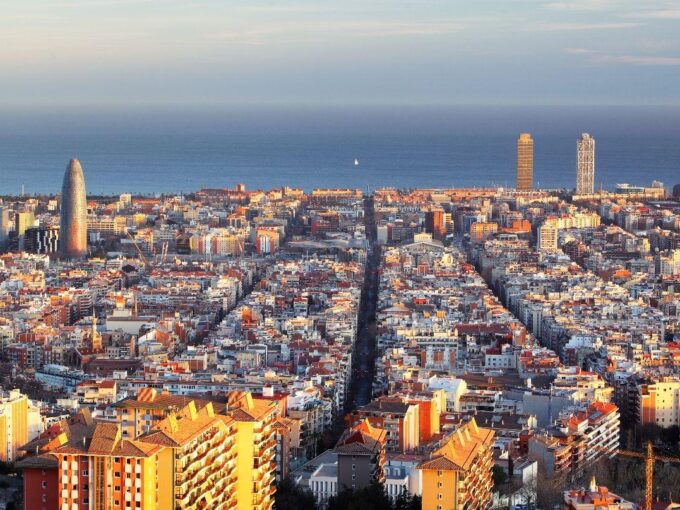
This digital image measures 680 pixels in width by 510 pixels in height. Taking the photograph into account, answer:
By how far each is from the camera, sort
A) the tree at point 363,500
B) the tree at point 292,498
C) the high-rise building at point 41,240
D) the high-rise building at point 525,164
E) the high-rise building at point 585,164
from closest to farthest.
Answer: the tree at point 363,500 < the tree at point 292,498 < the high-rise building at point 41,240 < the high-rise building at point 585,164 < the high-rise building at point 525,164

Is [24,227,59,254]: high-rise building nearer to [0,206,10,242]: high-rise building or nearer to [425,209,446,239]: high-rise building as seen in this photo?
[0,206,10,242]: high-rise building

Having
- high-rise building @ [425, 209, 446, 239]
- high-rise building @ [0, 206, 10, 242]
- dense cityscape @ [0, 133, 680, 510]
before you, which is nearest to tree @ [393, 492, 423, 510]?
dense cityscape @ [0, 133, 680, 510]

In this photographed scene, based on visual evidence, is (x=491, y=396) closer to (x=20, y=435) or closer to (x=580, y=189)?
(x=20, y=435)

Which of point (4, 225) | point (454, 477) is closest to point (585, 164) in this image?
point (4, 225)

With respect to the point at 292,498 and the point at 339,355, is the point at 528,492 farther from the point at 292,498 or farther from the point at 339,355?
the point at 339,355

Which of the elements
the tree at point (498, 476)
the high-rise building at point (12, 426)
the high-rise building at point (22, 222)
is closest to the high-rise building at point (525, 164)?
the high-rise building at point (22, 222)

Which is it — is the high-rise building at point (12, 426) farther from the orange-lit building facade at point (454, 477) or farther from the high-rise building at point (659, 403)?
the high-rise building at point (659, 403)
